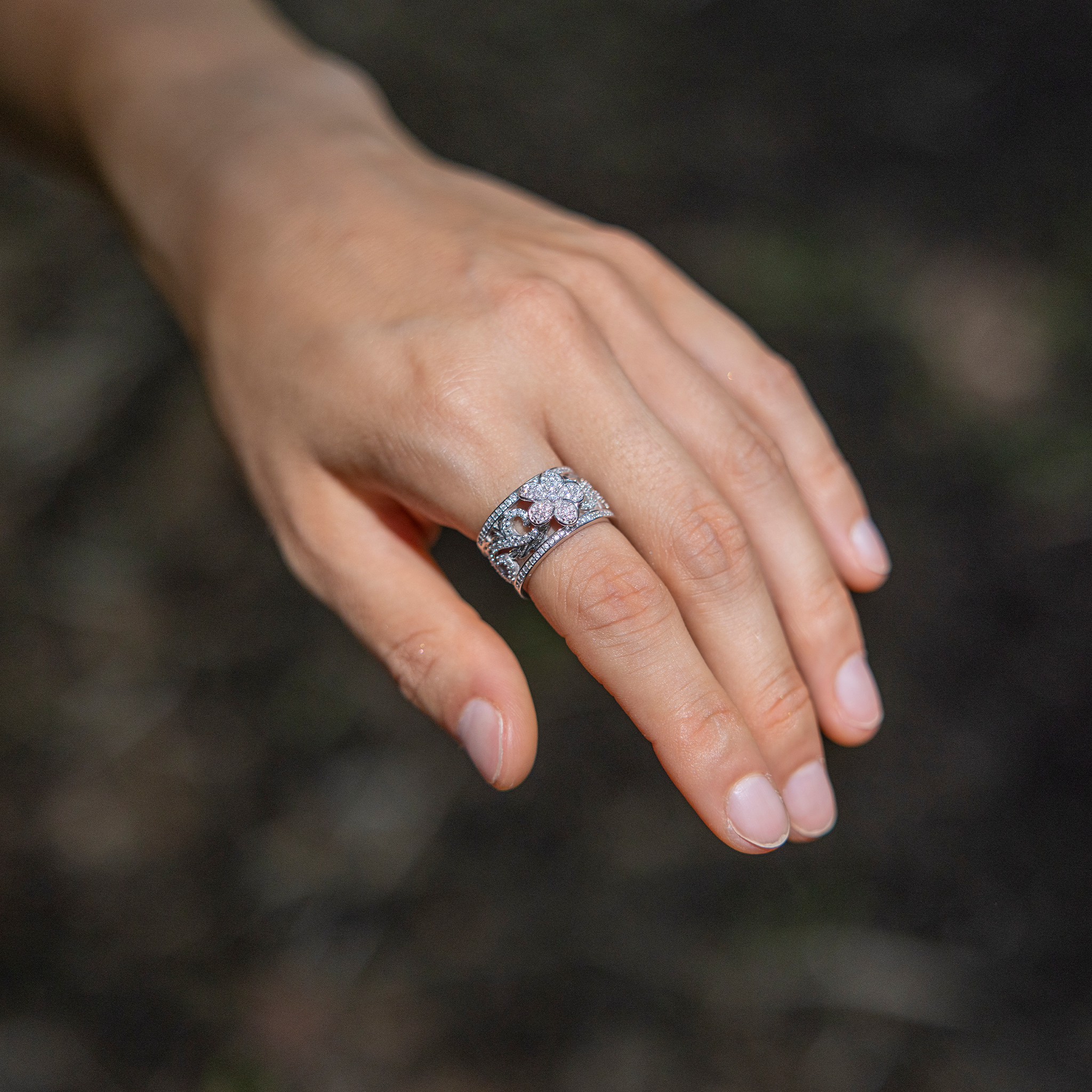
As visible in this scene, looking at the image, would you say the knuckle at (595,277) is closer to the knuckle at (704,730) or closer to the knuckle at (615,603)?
the knuckle at (615,603)

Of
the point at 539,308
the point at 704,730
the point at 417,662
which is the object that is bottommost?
the point at 417,662

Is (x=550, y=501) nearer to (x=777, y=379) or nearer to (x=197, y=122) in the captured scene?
(x=777, y=379)

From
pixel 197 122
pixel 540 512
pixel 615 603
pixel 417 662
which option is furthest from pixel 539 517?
pixel 197 122

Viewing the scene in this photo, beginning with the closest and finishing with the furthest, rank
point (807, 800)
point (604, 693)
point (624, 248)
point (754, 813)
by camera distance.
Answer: point (754, 813) → point (807, 800) → point (624, 248) → point (604, 693)

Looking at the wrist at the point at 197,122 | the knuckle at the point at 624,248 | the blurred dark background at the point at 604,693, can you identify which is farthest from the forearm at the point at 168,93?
the blurred dark background at the point at 604,693

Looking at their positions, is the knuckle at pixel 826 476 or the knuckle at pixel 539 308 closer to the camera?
the knuckle at pixel 539 308

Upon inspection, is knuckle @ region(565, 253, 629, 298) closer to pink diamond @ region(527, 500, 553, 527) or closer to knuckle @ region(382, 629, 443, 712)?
pink diamond @ region(527, 500, 553, 527)

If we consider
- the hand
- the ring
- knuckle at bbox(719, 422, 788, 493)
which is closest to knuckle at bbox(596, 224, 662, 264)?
the hand

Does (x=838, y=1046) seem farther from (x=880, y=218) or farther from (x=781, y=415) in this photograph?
(x=880, y=218)
